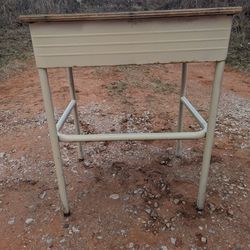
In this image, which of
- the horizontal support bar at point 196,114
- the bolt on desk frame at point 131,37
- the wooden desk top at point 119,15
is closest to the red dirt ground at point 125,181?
the horizontal support bar at point 196,114

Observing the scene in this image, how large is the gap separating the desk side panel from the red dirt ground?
0.83 metres

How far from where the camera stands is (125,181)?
189 centimetres

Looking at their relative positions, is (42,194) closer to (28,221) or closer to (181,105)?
(28,221)

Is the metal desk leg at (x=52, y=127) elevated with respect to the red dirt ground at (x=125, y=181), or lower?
elevated

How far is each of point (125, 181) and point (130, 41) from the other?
0.96 m

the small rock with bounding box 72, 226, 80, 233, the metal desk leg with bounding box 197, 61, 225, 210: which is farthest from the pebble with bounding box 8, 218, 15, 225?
the metal desk leg with bounding box 197, 61, 225, 210

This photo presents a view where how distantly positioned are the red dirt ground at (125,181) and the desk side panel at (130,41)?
830mm

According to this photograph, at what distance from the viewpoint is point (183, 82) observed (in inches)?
75.4

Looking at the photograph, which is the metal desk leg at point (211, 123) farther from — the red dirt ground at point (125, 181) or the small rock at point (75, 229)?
the small rock at point (75, 229)

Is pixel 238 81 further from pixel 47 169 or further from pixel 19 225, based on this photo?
pixel 19 225

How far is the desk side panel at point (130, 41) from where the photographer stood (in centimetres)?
119

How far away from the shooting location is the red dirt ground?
4.98 ft

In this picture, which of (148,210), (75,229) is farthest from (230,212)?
(75,229)

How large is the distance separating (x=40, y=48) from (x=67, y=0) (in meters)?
6.07
